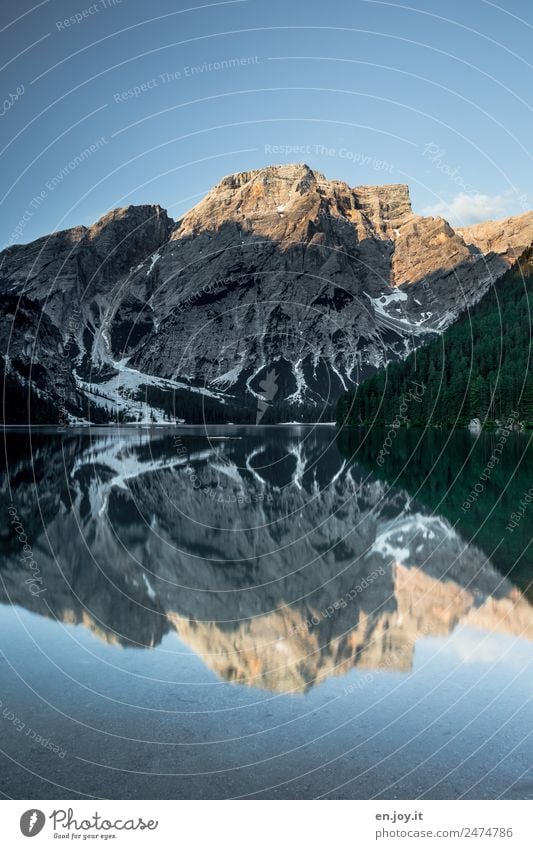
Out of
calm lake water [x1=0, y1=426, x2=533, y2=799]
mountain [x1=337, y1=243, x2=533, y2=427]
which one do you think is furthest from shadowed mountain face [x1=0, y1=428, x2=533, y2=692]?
mountain [x1=337, y1=243, x2=533, y2=427]

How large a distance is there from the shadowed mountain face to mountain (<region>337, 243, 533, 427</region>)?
89202 millimetres

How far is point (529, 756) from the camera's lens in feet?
23.3

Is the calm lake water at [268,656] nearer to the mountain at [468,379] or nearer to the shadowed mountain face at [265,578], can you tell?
the shadowed mountain face at [265,578]

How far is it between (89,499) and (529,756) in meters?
22.7

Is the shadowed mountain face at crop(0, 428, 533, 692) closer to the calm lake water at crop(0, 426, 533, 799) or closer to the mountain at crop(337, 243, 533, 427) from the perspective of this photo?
the calm lake water at crop(0, 426, 533, 799)

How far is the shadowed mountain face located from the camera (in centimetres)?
1055

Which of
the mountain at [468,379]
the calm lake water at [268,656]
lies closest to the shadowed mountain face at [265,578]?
the calm lake water at [268,656]

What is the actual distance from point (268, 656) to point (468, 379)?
122m

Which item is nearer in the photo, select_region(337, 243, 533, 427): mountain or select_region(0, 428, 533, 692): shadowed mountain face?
select_region(0, 428, 533, 692): shadowed mountain face

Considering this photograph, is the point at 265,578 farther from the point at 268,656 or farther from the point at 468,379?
the point at 468,379

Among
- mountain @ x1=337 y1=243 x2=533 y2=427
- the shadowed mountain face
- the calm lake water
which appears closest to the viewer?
the calm lake water

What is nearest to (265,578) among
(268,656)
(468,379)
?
(268,656)

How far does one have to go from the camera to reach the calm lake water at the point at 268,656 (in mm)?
6980

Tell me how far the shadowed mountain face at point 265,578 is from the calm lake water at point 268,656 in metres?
0.07
